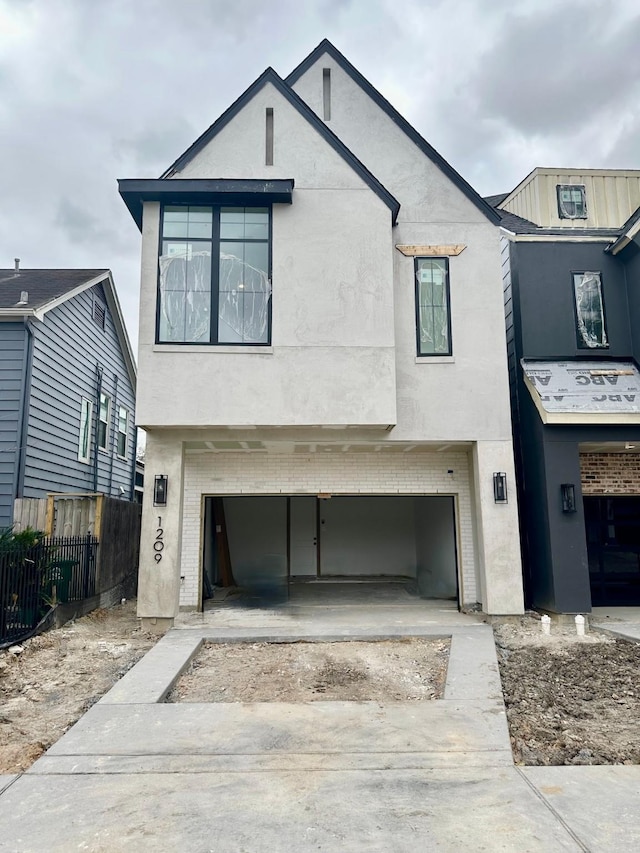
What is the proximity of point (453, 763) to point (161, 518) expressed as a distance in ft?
19.5

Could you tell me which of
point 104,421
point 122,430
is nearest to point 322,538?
point 104,421

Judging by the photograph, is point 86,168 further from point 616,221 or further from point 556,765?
point 556,765

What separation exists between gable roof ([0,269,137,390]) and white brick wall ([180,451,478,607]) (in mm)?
4705

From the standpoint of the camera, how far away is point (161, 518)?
8914mm

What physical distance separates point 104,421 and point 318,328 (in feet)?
32.1

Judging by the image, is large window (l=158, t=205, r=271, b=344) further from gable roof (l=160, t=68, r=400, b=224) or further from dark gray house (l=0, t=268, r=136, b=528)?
dark gray house (l=0, t=268, r=136, b=528)

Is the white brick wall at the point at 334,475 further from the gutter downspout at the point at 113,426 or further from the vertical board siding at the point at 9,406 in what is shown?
the gutter downspout at the point at 113,426

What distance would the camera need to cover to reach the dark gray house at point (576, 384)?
29.2 feet

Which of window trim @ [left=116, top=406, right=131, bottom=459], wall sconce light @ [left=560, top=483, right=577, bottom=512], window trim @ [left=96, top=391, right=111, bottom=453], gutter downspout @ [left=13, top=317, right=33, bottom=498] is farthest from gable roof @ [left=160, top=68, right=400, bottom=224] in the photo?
window trim @ [left=116, top=406, right=131, bottom=459]

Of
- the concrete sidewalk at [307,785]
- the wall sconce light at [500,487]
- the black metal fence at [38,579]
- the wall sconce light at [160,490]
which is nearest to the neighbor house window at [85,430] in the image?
the black metal fence at [38,579]

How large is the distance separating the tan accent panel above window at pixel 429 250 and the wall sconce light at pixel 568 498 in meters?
4.11

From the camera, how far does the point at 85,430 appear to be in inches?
583

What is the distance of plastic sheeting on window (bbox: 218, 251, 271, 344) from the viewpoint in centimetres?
861

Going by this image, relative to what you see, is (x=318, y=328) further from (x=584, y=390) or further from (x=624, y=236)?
(x=624, y=236)
